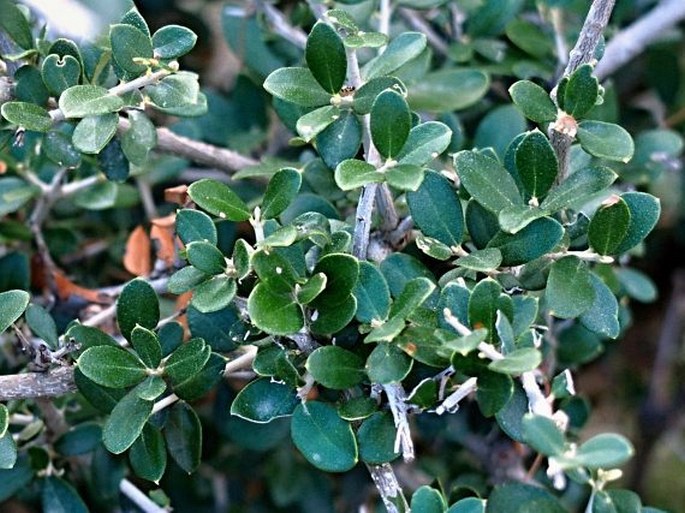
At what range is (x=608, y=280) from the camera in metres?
0.96

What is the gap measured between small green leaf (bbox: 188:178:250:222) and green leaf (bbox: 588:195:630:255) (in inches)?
10.8

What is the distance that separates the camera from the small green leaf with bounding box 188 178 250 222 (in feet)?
2.47

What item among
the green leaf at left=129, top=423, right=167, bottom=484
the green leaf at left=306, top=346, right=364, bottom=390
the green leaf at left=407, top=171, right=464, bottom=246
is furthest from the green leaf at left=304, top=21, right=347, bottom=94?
the green leaf at left=129, top=423, right=167, bottom=484

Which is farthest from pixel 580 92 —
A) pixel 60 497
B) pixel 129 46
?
pixel 60 497

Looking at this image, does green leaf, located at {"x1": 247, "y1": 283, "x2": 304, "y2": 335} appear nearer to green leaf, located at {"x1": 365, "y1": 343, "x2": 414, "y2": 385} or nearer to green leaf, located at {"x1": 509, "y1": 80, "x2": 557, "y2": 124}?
green leaf, located at {"x1": 365, "y1": 343, "x2": 414, "y2": 385}

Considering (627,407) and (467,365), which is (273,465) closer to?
(467,365)

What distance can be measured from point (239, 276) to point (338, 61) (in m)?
0.20

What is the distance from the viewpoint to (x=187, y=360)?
2.51ft

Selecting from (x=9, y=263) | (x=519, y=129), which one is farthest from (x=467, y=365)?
(x=9, y=263)

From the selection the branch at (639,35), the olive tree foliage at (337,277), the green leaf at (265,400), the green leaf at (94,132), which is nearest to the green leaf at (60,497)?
the olive tree foliage at (337,277)

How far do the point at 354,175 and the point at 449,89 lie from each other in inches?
15.3

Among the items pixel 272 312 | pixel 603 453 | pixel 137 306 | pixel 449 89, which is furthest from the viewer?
pixel 449 89

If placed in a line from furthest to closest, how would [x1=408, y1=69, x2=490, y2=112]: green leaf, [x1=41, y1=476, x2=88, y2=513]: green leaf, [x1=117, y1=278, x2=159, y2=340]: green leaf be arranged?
1. [x1=408, y1=69, x2=490, y2=112]: green leaf
2. [x1=41, y1=476, x2=88, y2=513]: green leaf
3. [x1=117, y1=278, x2=159, y2=340]: green leaf

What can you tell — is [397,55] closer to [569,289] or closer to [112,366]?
[569,289]
